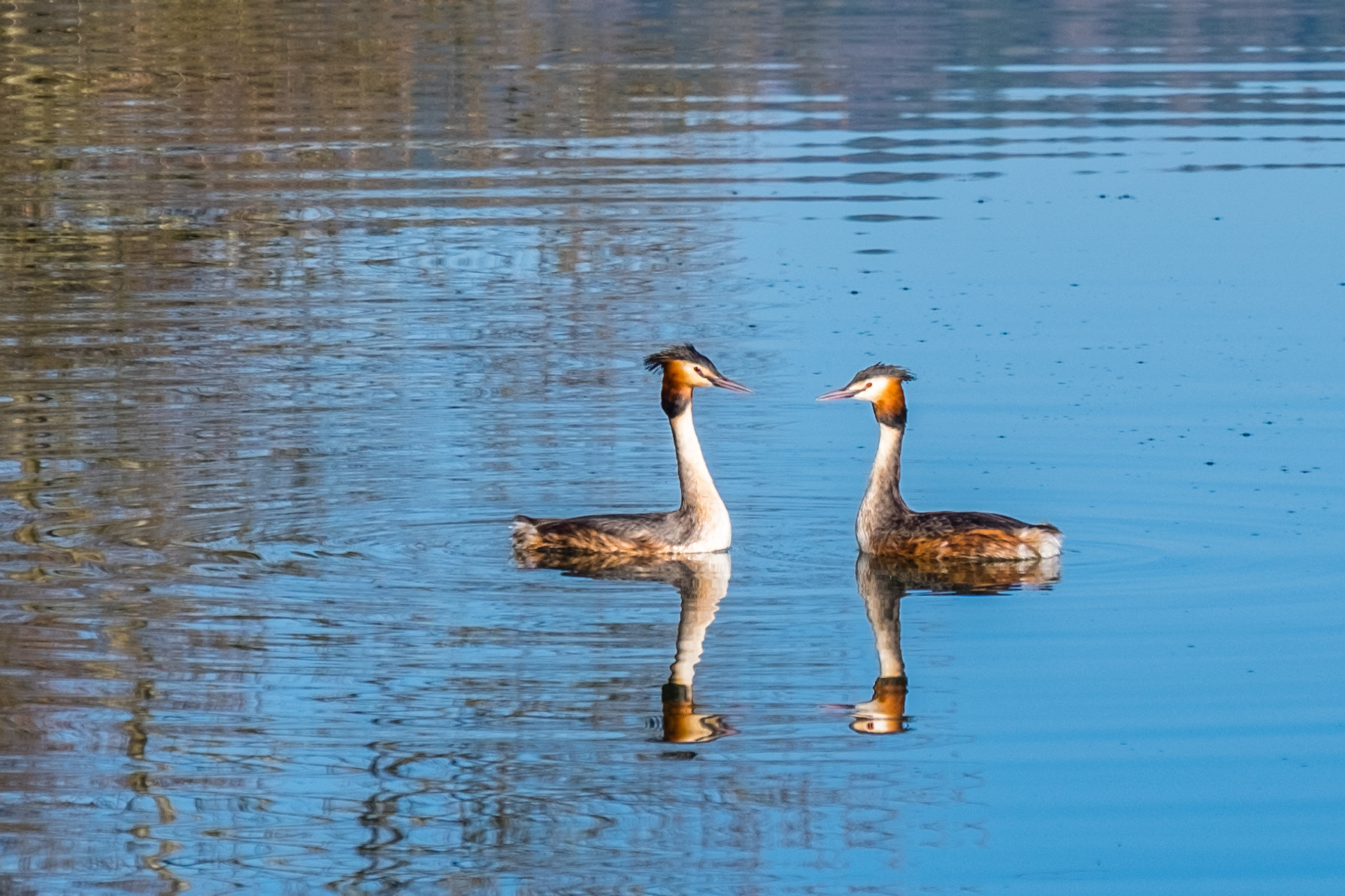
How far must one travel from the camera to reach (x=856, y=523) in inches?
425

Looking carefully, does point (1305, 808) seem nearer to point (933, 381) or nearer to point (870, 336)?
point (933, 381)

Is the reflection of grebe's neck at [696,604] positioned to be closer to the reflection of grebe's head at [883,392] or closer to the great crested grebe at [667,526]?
the great crested grebe at [667,526]

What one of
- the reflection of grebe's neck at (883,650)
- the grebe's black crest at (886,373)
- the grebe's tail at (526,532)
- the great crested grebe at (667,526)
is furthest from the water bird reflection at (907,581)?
the grebe's tail at (526,532)

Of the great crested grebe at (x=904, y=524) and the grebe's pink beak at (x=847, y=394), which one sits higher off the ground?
the grebe's pink beak at (x=847, y=394)

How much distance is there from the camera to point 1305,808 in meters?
7.51

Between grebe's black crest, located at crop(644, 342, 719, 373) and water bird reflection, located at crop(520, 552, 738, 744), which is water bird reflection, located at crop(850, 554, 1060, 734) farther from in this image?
grebe's black crest, located at crop(644, 342, 719, 373)

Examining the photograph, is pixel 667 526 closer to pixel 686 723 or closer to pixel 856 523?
pixel 856 523

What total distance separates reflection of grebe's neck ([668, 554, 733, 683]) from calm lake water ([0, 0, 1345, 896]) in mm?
31

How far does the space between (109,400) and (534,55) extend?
20715 millimetres

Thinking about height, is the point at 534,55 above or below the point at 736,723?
above

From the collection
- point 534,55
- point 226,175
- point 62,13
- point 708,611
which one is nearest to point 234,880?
point 708,611

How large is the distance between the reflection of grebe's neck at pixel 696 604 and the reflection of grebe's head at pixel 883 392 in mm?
959

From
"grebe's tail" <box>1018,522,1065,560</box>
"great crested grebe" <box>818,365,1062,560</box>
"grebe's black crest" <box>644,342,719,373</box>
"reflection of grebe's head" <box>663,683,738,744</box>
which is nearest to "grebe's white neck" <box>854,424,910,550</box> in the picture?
"great crested grebe" <box>818,365,1062,560</box>

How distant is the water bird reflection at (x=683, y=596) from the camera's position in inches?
331
